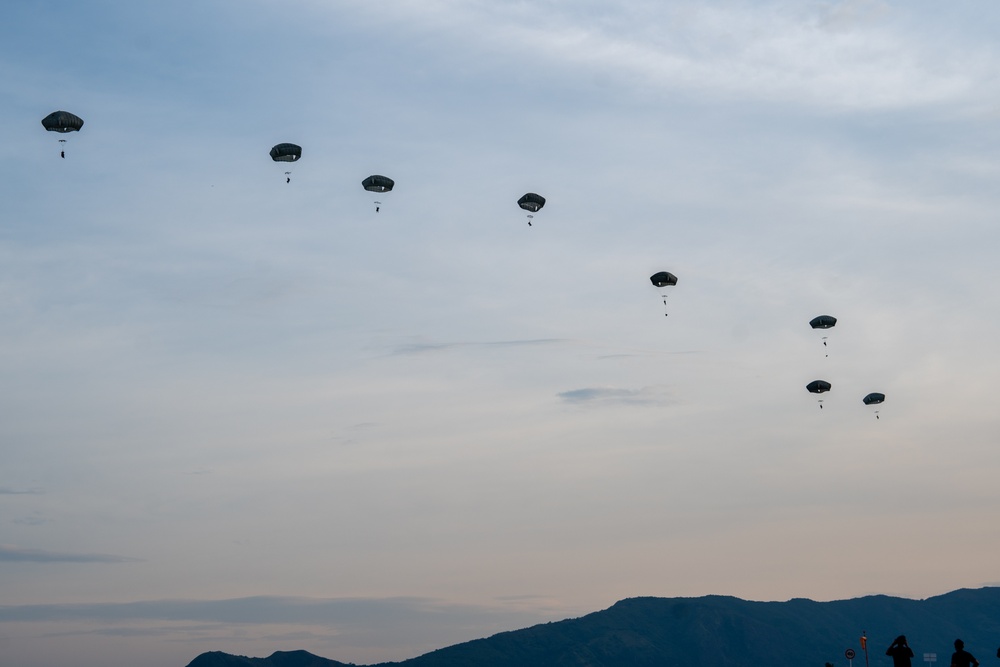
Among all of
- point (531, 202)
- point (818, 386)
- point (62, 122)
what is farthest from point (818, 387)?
point (62, 122)

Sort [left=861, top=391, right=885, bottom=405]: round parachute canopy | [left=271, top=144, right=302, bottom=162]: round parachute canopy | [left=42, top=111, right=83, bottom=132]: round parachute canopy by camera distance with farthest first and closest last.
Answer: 1. [left=861, top=391, right=885, bottom=405]: round parachute canopy
2. [left=271, top=144, right=302, bottom=162]: round parachute canopy
3. [left=42, top=111, right=83, bottom=132]: round parachute canopy

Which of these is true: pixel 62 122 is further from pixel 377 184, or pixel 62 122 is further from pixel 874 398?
pixel 874 398

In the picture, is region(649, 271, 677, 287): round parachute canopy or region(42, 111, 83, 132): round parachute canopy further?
region(649, 271, 677, 287): round parachute canopy

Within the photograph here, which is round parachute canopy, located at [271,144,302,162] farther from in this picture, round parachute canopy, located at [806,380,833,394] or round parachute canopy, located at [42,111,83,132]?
round parachute canopy, located at [806,380,833,394]

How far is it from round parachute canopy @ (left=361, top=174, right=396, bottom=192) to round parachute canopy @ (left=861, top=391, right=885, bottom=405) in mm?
63022

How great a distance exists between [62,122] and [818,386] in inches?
3661

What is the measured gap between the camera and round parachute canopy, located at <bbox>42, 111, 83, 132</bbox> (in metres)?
103

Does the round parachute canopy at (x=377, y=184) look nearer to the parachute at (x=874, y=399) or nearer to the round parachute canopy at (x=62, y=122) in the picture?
the round parachute canopy at (x=62, y=122)

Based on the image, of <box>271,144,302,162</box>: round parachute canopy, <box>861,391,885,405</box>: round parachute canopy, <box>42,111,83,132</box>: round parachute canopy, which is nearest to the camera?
<box>42,111,83,132</box>: round parachute canopy

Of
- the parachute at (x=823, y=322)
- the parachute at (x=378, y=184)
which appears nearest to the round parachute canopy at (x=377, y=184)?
the parachute at (x=378, y=184)

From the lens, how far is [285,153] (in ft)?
373

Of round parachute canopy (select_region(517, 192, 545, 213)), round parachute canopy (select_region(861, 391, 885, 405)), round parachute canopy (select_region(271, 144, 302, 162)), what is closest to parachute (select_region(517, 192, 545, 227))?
round parachute canopy (select_region(517, 192, 545, 213))

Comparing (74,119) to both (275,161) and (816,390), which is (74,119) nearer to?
(275,161)

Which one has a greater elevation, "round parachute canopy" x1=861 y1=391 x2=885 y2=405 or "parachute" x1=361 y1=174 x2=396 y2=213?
"parachute" x1=361 y1=174 x2=396 y2=213
